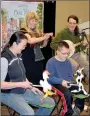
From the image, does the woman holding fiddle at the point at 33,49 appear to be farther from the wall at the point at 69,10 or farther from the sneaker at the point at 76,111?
the wall at the point at 69,10

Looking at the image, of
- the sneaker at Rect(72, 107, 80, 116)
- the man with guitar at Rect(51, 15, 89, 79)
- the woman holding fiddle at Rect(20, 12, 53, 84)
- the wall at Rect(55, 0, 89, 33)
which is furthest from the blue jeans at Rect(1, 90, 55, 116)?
the wall at Rect(55, 0, 89, 33)

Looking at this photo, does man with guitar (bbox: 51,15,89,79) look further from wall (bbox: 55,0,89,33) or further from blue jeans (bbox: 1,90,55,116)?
wall (bbox: 55,0,89,33)

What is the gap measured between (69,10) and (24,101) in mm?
2807

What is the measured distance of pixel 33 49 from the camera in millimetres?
3195

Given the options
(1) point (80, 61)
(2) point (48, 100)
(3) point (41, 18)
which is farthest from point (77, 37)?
(2) point (48, 100)

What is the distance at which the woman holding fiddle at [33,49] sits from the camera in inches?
121

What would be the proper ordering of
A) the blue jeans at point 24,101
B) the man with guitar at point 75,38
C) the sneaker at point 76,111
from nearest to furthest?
the blue jeans at point 24,101, the sneaker at point 76,111, the man with guitar at point 75,38

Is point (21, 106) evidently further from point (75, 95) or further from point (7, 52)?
point (75, 95)

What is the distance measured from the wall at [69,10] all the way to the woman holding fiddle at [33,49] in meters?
1.52

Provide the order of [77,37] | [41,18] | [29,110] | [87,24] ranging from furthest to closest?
[87,24]
[41,18]
[77,37]
[29,110]

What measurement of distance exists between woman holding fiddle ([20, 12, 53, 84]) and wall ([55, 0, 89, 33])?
1.52 m

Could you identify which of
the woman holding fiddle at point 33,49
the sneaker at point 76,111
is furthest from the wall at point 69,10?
the sneaker at point 76,111

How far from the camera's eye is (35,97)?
2449 millimetres

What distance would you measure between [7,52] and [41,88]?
53 centimetres
